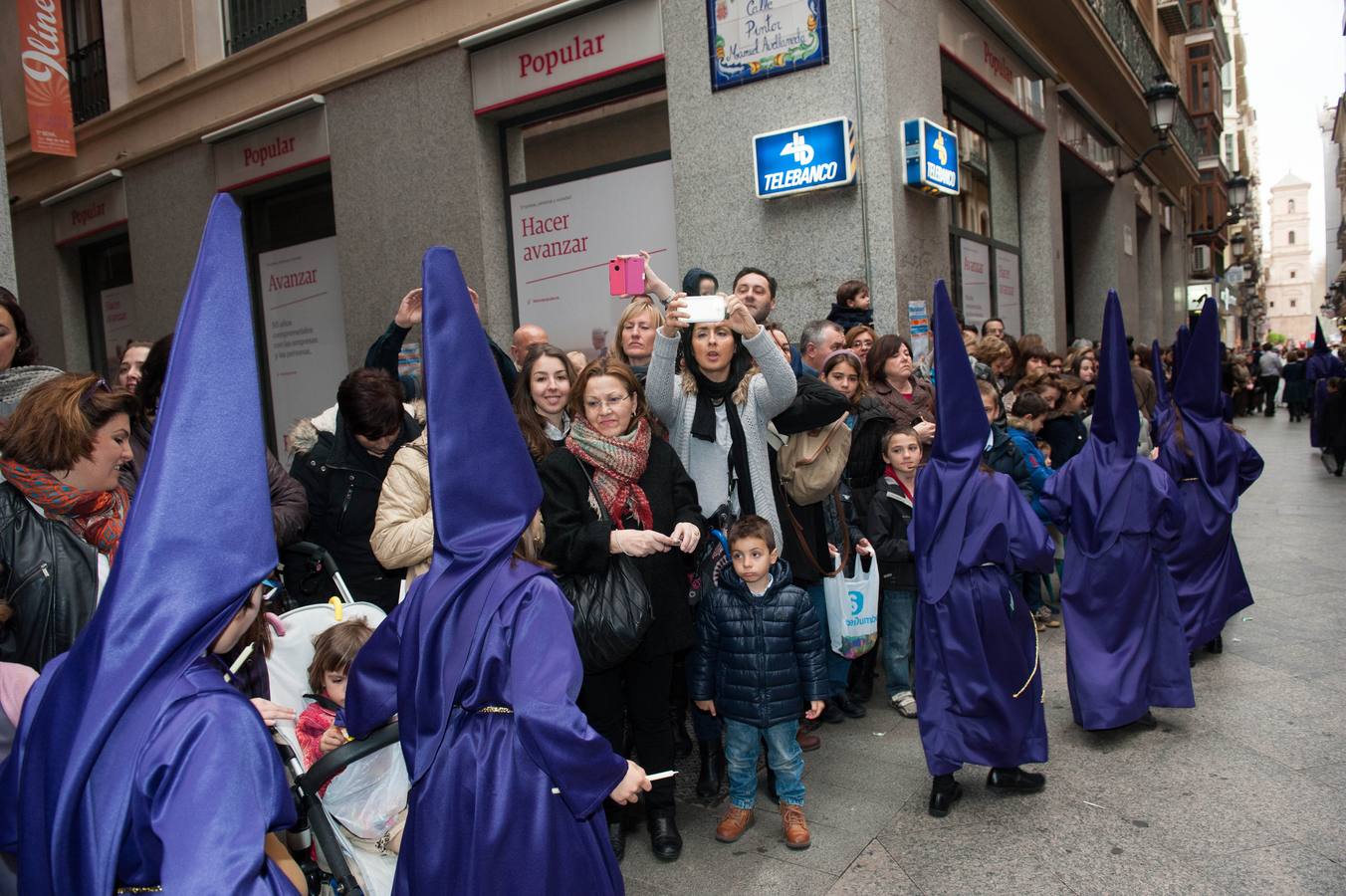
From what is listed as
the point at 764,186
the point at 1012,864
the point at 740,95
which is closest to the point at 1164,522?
the point at 1012,864

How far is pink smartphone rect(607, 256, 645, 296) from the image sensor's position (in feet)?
17.7

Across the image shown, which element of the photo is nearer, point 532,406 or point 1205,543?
point 532,406

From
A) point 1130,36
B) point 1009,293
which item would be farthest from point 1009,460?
point 1130,36

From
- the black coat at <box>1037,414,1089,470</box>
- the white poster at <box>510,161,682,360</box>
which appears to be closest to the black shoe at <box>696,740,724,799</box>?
the black coat at <box>1037,414,1089,470</box>

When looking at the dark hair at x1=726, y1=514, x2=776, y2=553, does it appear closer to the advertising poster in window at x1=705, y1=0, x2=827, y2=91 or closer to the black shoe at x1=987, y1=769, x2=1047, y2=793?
the black shoe at x1=987, y1=769, x2=1047, y2=793

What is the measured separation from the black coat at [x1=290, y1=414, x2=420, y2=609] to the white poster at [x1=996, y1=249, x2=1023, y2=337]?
991 centimetres

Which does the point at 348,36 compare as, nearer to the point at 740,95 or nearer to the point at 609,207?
the point at 609,207

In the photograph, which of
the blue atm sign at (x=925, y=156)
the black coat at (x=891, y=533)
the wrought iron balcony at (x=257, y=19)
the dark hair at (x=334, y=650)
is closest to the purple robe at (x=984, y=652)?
the black coat at (x=891, y=533)

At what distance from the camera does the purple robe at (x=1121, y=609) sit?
4906 mm

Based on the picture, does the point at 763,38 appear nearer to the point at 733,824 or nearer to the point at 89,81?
the point at 733,824

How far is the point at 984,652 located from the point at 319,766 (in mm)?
2794

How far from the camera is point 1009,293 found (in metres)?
13.1

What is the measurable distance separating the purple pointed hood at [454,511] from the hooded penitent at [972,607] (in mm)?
2321

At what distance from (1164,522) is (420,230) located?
8.03m
